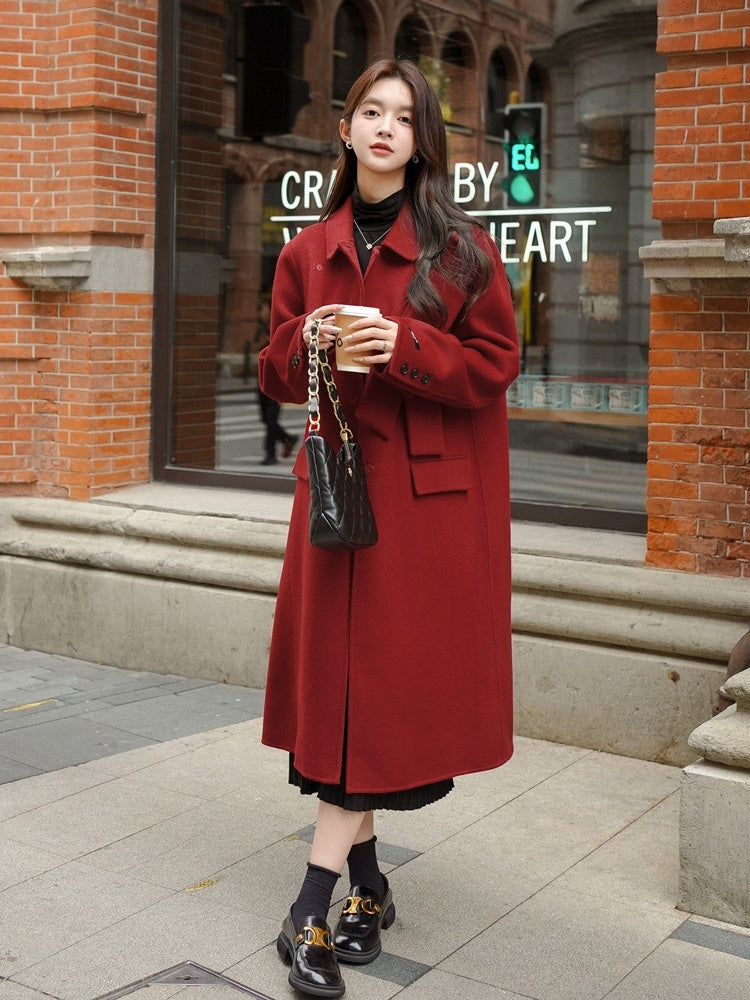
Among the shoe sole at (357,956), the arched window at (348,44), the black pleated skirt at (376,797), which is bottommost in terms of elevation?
the shoe sole at (357,956)

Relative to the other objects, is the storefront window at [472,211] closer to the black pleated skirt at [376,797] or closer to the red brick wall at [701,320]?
the red brick wall at [701,320]

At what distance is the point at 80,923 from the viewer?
371 centimetres

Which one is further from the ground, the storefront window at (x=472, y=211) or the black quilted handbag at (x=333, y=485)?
the storefront window at (x=472, y=211)

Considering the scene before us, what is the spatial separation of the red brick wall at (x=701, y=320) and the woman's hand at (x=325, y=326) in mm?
2147

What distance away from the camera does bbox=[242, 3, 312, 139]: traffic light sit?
282 inches

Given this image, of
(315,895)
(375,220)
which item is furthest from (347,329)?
(315,895)

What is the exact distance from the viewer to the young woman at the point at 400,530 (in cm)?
340

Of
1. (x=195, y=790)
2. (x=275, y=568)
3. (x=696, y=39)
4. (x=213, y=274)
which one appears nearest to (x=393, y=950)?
(x=195, y=790)

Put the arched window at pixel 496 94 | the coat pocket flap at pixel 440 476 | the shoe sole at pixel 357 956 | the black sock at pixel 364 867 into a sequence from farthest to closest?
the arched window at pixel 496 94 < the black sock at pixel 364 867 < the shoe sole at pixel 357 956 < the coat pocket flap at pixel 440 476

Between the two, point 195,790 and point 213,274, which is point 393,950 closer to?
point 195,790

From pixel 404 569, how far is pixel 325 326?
639 mm

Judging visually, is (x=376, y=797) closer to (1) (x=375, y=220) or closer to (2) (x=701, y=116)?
(1) (x=375, y=220)

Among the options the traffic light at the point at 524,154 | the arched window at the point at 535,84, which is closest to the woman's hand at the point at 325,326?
the traffic light at the point at 524,154

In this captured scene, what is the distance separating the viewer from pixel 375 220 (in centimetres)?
354
